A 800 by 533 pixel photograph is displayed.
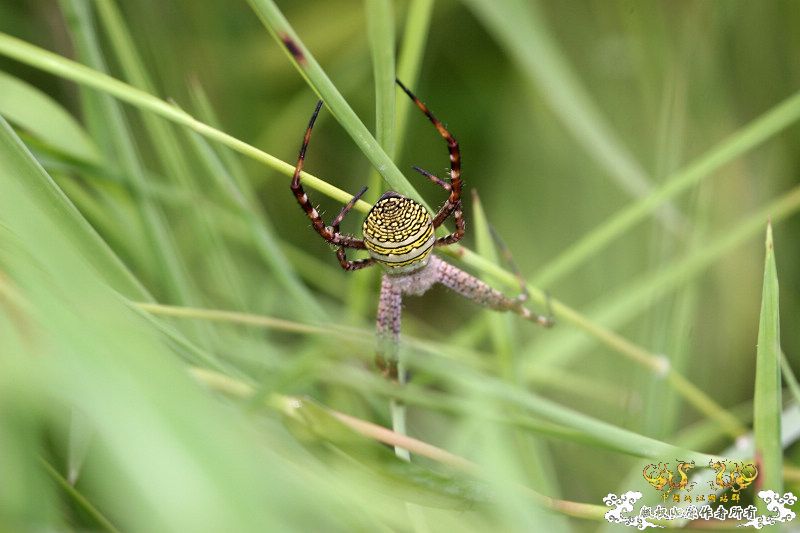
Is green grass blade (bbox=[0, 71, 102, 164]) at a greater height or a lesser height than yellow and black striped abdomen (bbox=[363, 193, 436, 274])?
greater

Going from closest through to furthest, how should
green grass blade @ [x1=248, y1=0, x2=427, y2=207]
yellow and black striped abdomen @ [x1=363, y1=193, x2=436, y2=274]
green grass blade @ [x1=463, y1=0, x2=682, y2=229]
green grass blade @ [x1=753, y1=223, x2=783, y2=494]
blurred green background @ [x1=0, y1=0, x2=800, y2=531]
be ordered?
1. blurred green background @ [x1=0, y1=0, x2=800, y2=531]
2. green grass blade @ [x1=248, y1=0, x2=427, y2=207]
3. green grass blade @ [x1=753, y1=223, x2=783, y2=494]
4. yellow and black striped abdomen @ [x1=363, y1=193, x2=436, y2=274]
5. green grass blade @ [x1=463, y1=0, x2=682, y2=229]

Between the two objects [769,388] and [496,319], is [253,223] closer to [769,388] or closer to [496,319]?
[496,319]

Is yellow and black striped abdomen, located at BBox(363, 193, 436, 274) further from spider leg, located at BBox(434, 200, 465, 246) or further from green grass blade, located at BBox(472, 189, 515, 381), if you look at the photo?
green grass blade, located at BBox(472, 189, 515, 381)

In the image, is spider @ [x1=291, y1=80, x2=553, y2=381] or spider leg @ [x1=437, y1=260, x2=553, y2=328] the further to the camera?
spider leg @ [x1=437, y1=260, x2=553, y2=328]

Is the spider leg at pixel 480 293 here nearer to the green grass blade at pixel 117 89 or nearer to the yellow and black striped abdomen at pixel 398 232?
the yellow and black striped abdomen at pixel 398 232

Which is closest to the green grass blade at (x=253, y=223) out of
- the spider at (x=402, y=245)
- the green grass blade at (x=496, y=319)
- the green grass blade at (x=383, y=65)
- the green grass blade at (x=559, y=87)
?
the spider at (x=402, y=245)

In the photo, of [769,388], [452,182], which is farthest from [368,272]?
[769,388]

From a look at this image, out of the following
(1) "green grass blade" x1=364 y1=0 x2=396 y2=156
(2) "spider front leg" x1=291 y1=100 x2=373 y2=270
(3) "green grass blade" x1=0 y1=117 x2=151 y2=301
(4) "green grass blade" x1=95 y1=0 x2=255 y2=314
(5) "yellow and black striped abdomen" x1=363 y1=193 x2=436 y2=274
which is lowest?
(3) "green grass blade" x1=0 y1=117 x2=151 y2=301

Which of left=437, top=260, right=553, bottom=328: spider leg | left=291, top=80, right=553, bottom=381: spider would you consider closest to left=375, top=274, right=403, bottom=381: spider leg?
left=291, top=80, right=553, bottom=381: spider

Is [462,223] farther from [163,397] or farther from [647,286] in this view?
[163,397]
